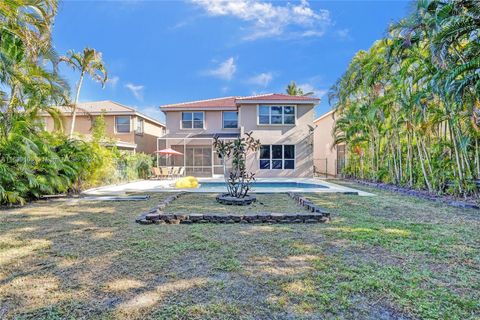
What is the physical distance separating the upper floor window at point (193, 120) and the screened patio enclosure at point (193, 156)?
846 mm

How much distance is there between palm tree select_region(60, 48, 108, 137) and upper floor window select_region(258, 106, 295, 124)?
1123 centimetres

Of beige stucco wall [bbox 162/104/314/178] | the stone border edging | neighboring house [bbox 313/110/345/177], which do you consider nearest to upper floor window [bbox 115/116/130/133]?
beige stucco wall [bbox 162/104/314/178]

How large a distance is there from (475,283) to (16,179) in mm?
11611

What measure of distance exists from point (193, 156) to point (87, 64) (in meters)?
11.3

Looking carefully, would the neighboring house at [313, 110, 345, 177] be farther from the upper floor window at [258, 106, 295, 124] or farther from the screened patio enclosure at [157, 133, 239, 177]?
the screened patio enclosure at [157, 133, 239, 177]

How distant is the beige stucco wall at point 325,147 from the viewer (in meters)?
26.3

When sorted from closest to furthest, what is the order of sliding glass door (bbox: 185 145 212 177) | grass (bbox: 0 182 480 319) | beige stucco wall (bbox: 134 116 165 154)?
grass (bbox: 0 182 480 319), sliding glass door (bbox: 185 145 212 177), beige stucco wall (bbox: 134 116 165 154)

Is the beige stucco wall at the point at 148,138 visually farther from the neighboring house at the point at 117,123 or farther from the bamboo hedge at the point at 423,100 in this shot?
the bamboo hedge at the point at 423,100

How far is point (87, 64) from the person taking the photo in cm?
1803

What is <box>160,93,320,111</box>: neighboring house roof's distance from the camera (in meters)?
22.0

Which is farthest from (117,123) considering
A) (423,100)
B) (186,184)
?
(423,100)

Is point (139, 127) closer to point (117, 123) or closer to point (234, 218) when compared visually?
point (117, 123)

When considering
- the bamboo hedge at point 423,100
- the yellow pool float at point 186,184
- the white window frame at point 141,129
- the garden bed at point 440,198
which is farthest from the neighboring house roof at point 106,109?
the garden bed at point 440,198

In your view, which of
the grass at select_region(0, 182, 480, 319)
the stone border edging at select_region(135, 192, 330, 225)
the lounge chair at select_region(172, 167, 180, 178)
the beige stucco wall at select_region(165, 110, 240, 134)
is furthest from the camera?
the beige stucco wall at select_region(165, 110, 240, 134)
